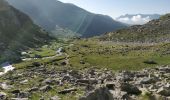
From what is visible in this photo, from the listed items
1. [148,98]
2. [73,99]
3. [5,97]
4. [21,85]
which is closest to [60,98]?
[73,99]

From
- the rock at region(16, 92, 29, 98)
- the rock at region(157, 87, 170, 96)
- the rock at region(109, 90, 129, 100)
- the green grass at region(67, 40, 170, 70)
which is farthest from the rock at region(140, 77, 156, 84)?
the green grass at region(67, 40, 170, 70)

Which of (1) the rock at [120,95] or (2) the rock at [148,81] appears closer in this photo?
(1) the rock at [120,95]

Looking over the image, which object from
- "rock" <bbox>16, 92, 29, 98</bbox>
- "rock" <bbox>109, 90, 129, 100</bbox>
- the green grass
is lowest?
"rock" <bbox>16, 92, 29, 98</bbox>

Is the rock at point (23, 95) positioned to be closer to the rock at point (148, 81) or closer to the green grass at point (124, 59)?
the rock at point (148, 81)

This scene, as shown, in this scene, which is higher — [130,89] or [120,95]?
[130,89]

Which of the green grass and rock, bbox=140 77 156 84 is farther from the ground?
the green grass

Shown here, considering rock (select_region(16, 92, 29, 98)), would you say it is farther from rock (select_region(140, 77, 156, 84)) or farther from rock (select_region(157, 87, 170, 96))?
rock (select_region(157, 87, 170, 96))

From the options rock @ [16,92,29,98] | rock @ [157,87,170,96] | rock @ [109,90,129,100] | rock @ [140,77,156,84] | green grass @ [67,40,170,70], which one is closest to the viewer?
rock @ [109,90,129,100]

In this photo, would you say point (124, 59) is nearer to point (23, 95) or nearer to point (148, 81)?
point (148, 81)

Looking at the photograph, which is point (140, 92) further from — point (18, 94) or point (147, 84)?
point (18, 94)

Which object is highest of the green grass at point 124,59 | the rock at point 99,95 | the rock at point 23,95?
the green grass at point 124,59

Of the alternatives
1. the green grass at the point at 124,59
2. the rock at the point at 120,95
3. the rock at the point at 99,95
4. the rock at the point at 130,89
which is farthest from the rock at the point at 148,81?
the green grass at the point at 124,59

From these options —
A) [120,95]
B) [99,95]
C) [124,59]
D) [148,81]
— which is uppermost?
[124,59]

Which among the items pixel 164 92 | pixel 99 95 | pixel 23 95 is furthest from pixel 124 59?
pixel 99 95
